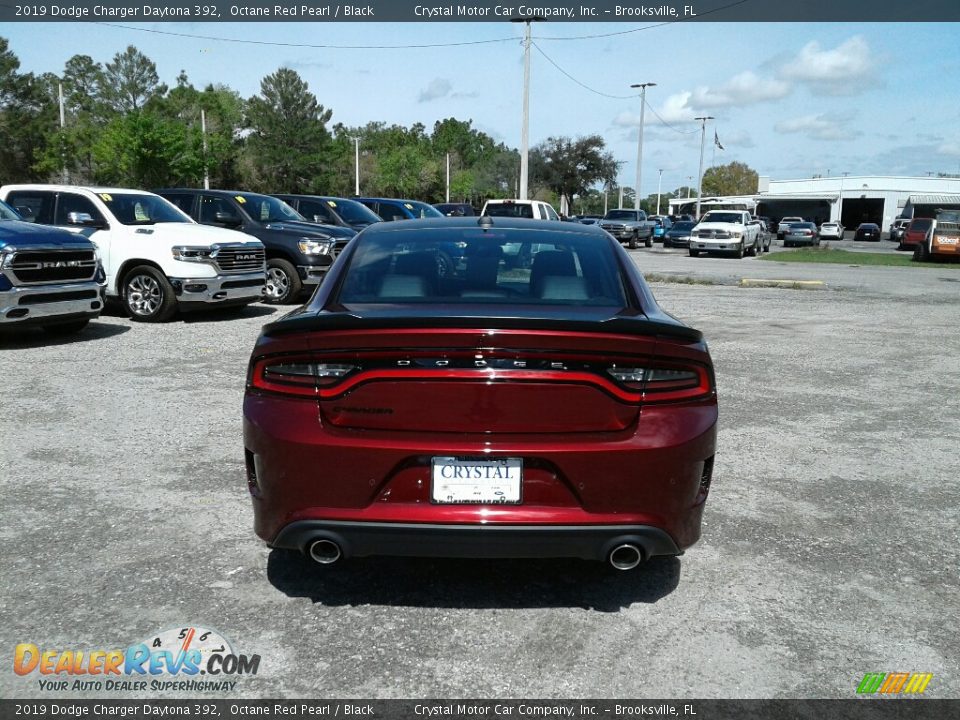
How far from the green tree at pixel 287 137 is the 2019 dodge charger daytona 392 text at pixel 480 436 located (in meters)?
81.8

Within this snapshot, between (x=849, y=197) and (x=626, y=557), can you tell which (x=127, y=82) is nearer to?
(x=849, y=197)

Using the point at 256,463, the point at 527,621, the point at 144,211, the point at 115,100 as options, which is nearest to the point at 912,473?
the point at 527,621

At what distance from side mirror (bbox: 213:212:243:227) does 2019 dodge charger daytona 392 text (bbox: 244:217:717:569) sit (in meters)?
11.2

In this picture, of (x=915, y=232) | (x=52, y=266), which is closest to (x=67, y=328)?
(x=52, y=266)

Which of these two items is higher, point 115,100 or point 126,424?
point 115,100

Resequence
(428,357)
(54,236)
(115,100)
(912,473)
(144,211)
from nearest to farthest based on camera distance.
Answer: (428,357), (912,473), (54,236), (144,211), (115,100)

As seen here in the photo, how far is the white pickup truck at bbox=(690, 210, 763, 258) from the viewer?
33.2m

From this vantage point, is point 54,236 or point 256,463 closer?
point 256,463

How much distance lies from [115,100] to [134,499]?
99.9 meters

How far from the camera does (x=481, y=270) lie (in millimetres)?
4176

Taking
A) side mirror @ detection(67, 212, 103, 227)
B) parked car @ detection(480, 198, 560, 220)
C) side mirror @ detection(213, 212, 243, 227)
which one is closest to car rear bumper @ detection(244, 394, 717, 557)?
side mirror @ detection(67, 212, 103, 227)

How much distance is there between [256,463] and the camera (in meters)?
3.38

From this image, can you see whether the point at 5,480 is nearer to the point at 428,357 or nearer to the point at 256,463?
the point at 256,463

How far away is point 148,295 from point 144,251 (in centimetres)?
62
